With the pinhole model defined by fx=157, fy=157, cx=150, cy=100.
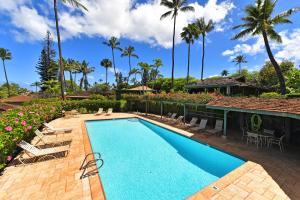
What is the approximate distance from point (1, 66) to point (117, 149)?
50934mm

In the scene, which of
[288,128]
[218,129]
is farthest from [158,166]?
[288,128]

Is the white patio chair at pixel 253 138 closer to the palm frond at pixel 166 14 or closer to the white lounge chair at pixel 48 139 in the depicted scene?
the white lounge chair at pixel 48 139

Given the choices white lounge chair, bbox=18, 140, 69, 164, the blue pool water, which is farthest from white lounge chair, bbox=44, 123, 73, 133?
white lounge chair, bbox=18, 140, 69, 164

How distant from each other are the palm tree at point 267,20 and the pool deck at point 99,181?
578 inches

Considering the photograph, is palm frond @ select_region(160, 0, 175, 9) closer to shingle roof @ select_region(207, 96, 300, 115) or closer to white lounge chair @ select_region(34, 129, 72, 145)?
shingle roof @ select_region(207, 96, 300, 115)

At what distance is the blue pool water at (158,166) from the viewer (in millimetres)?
5057

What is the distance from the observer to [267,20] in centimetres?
1747

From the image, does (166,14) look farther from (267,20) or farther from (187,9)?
(267,20)

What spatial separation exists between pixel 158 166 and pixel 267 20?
20.3 meters

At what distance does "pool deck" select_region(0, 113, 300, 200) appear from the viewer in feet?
14.1

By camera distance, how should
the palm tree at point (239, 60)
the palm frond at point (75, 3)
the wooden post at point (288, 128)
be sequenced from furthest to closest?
the palm tree at point (239, 60), the palm frond at point (75, 3), the wooden post at point (288, 128)

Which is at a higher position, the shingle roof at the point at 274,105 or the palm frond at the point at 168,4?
the palm frond at the point at 168,4

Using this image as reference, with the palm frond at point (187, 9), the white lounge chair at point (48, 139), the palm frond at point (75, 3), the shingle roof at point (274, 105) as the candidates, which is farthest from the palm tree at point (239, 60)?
the white lounge chair at point (48, 139)

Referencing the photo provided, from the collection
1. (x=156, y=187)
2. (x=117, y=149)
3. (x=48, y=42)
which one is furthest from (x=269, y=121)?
(x=48, y=42)
